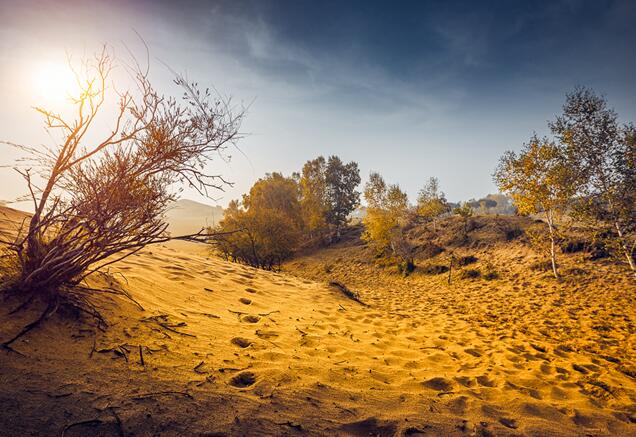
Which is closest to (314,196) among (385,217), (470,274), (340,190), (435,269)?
(340,190)

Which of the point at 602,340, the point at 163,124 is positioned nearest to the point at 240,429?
the point at 163,124

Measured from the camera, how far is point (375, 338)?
5.32 m

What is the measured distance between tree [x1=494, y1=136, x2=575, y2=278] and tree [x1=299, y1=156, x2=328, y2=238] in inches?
963

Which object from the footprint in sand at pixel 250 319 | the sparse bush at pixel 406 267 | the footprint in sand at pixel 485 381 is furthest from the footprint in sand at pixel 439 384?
the sparse bush at pixel 406 267

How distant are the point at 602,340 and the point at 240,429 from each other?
8823mm

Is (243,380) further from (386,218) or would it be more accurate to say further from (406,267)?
(386,218)

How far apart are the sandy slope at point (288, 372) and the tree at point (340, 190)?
35144 millimetres

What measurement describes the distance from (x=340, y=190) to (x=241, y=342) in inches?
1579

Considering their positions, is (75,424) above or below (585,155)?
below

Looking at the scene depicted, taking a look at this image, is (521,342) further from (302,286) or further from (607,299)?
(607,299)

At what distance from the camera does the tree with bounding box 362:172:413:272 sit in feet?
77.4

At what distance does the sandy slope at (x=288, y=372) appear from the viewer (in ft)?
6.60

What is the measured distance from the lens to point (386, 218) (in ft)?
78.3

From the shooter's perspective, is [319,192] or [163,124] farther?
[319,192]
